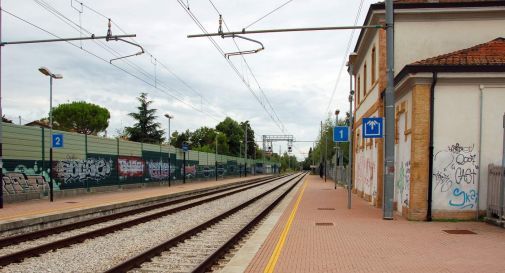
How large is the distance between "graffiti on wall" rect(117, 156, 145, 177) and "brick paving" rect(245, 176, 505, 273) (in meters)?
20.1

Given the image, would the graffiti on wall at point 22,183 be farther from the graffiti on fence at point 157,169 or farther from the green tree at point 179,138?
the green tree at point 179,138

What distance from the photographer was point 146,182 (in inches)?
1416

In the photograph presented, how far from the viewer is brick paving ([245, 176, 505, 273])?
7.66 meters

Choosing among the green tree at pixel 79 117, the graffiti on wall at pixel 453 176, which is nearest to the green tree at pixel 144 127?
the green tree at pixel 79 117

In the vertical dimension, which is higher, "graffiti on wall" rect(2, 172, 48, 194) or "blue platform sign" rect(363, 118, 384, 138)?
"blue platform sign" rect(363, 118, 384, 138)

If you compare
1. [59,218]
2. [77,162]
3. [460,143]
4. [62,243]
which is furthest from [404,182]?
[77,162]

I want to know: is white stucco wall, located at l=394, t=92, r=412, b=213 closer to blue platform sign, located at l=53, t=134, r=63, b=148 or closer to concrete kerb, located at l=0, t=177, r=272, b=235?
concrete kerb, located at l=0, t=177, r=272, b=235

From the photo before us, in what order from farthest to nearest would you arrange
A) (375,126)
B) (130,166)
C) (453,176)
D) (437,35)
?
1. (130,166)
2. (437,35)
3. (375,126)
4. (453,176)

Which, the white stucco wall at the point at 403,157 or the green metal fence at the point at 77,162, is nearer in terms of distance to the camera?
the white stucco wall at the point at 403,157

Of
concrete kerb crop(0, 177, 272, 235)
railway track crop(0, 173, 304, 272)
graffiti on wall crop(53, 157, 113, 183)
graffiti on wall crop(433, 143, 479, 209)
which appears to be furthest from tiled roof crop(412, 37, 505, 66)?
graffiti on wall crop(53, 157, 113, 183)

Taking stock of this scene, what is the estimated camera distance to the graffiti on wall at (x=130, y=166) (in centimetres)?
3142

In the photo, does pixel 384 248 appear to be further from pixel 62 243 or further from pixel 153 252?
pixel 62 243

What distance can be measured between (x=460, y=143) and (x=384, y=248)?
604cm

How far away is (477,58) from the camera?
14.4 m
